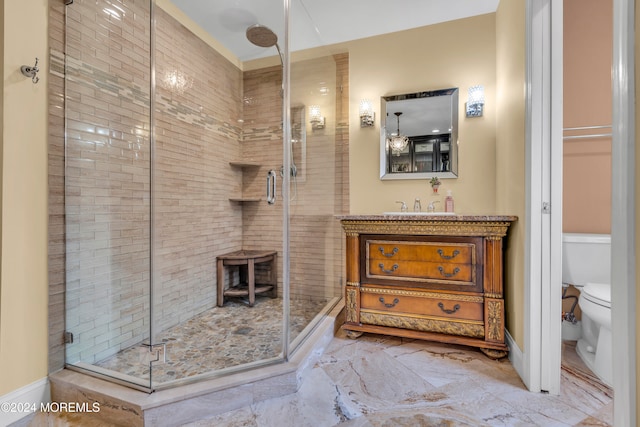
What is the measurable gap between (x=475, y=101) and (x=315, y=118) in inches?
50.7

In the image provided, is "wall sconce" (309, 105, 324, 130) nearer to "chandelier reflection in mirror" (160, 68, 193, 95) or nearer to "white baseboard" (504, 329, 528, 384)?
"chandelier reflection in mirror" (160, 68, 193, 95)

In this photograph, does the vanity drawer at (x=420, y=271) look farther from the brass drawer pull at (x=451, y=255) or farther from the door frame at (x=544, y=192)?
the door frame at (x=544, y=192)

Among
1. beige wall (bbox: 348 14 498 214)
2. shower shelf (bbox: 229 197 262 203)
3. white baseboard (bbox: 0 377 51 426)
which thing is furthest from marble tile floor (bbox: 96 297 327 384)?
beige wall (bbox: 348 14 498 214)

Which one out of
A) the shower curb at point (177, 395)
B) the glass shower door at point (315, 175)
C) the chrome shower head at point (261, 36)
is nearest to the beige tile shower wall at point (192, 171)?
the chrome shower head at point (261, 36)

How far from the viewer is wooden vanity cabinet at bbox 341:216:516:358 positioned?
1.74m

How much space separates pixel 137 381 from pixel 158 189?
1.13 metres

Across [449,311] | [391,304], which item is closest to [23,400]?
[391,304]

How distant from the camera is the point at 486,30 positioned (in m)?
2.26

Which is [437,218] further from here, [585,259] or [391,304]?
[585,259]

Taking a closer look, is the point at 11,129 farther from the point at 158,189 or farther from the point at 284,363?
the point at 284,363

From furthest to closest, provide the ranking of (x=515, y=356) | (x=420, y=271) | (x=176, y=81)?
(x=176, y=81)
(x=420, y=271)
(x=515, y=356)

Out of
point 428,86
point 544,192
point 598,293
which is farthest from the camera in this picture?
point 428,86

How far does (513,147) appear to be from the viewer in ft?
5.72

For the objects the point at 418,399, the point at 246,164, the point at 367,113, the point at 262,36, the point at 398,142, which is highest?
the point at 262,36
